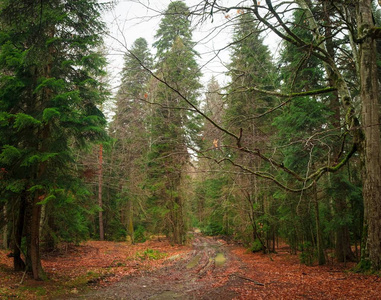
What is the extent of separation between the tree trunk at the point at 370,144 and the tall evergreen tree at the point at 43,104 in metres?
6.71

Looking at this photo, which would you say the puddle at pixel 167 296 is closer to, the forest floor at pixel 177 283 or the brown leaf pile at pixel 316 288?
the forest floor at pixel 177 283

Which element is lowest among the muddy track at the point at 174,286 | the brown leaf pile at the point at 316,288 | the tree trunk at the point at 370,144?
the muddy track at the point at 174,286

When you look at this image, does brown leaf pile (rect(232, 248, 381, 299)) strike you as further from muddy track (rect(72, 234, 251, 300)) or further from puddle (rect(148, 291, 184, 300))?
puddle (rect(148, 291, 184, 300))

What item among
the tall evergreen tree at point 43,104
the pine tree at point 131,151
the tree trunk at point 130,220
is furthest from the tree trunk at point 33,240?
the tree trunk at point 130,220

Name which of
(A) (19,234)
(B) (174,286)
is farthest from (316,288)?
(A) (19,234)

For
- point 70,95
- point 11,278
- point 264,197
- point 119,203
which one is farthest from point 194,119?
point 11,278

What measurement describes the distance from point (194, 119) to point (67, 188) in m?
12.1

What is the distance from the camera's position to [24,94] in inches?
325

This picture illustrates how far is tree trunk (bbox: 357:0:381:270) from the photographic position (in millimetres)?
5539

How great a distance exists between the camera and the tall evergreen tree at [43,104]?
23.4 ft

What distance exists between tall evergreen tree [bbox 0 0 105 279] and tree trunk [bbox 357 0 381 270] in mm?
6715

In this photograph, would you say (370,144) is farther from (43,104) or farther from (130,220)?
(130,220)

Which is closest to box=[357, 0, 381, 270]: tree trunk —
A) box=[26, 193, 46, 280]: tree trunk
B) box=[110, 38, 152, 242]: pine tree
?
box=[26, 193, 46, 280]: tree trunk

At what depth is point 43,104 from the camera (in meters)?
7.81
